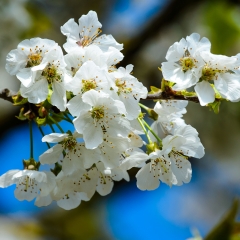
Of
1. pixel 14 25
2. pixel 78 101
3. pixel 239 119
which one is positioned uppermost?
pixel 14 25

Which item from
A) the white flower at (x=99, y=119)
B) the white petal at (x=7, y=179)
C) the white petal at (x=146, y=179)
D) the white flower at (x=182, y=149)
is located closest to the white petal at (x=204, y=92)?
the white flower at (x=182, y=149)

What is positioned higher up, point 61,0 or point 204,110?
point 61,0

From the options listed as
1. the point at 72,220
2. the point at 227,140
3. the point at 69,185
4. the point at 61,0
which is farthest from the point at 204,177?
the point at 69,185

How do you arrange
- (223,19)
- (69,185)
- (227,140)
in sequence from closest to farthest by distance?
(69,185) < (223,19) < (227,140)

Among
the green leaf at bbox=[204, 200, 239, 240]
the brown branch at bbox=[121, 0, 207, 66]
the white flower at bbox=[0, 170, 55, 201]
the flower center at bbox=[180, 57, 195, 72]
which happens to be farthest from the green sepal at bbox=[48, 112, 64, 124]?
the brown branch at bbox=[121, 0, 207, 66]

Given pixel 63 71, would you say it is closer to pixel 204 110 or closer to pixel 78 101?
pixel 78 101

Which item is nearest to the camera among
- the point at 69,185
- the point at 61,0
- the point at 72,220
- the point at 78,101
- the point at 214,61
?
the point at 78,101

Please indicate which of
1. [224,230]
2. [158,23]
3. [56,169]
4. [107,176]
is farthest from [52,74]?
[158,23]
